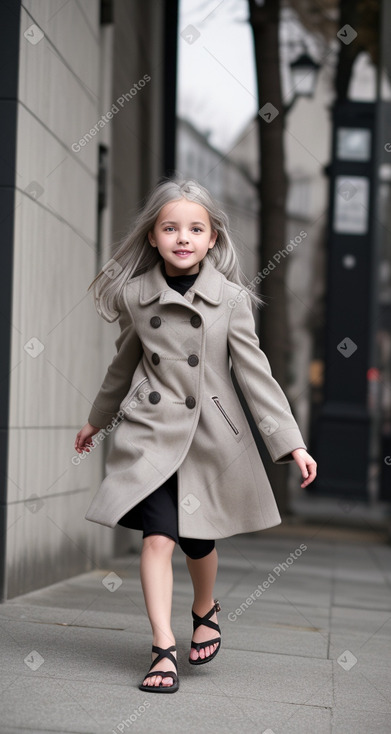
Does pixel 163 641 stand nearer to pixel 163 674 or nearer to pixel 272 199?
pixel 163 674

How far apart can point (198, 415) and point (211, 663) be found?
94 centimetres

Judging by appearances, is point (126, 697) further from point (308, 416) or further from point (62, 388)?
point (308, 416)

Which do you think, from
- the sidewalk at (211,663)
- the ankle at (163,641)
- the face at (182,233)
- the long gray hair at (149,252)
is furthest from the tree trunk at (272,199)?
A: the ankle at (163,641)

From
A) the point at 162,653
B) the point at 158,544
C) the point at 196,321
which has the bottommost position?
the point at 162,653

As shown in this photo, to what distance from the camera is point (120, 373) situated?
3645 millimetres

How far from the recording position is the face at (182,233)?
135 inches

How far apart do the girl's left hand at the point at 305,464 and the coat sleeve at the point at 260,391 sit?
2 cm

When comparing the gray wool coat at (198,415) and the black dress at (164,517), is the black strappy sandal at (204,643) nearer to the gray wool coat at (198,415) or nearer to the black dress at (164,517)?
the black dress at (164,517)

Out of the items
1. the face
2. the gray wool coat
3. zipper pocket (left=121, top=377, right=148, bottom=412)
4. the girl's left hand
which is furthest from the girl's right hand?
the girl's left hand

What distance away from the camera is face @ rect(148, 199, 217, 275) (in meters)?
3.43

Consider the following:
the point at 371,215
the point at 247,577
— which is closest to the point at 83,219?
the point at 247,577

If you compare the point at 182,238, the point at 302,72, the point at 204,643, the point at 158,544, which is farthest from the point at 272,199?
the point at 158,544

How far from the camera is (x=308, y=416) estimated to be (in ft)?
55.6

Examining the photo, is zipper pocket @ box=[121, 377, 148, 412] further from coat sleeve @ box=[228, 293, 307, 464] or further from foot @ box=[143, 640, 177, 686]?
foot @ box=[143, 640, 177, 686]
